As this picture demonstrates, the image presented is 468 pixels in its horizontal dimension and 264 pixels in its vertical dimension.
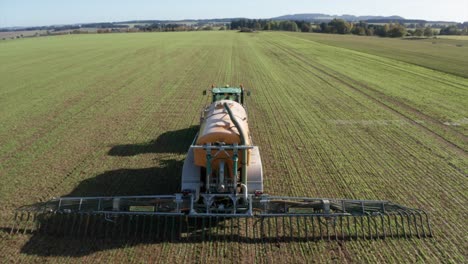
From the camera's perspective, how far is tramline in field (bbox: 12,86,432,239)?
9.02 meters

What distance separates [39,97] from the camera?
2442 cm

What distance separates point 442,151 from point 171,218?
11.4m

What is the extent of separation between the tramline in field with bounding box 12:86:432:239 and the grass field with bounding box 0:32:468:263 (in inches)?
16.9

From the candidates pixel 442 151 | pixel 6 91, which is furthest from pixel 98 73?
pixel 442 151

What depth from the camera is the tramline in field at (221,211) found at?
902cm

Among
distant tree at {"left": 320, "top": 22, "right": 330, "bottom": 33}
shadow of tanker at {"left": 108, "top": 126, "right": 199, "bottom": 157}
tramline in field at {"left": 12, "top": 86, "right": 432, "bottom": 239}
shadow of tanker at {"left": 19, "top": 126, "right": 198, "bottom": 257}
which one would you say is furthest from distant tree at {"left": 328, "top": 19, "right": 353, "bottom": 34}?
tramline in field at {"left": 12, "top": 86, "right": 432, "bottom": 239}

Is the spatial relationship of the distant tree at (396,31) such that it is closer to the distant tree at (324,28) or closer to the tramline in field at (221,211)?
the distant tree at (324,28)

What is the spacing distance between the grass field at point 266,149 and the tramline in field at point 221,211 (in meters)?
0.43

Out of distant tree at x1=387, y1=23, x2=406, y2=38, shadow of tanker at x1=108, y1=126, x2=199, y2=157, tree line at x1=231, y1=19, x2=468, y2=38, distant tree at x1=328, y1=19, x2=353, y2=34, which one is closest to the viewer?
shadow of tanker at x1=108, y1=126, x2=199, y2=157

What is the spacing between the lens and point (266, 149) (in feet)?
48.0

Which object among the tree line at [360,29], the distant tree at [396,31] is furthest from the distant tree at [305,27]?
the distant tree at [396,31]

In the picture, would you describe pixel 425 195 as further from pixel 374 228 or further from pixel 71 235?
pixel 71 235

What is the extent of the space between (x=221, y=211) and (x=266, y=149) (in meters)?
5.65

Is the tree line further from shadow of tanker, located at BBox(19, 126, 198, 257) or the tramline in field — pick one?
the tramline in field
